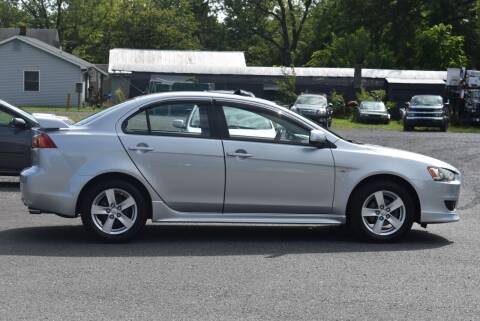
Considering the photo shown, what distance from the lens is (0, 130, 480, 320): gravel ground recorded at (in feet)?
19.5

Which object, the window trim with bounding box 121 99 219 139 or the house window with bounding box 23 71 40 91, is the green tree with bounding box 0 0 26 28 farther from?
the window trim with bounding box 121 99 219 139

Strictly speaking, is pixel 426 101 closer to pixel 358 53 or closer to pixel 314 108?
pixel 314 108

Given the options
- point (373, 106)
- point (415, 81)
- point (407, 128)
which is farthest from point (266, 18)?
point (407, 128)

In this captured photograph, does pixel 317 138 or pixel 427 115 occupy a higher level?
pixel 317 138

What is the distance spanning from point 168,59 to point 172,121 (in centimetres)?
5312

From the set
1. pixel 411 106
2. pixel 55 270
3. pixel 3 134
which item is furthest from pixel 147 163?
pixel 411 106

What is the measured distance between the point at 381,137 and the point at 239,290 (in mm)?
25515

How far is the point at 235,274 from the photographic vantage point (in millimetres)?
7145

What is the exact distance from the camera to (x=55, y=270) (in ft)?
23.6

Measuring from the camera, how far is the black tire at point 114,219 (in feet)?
27.6

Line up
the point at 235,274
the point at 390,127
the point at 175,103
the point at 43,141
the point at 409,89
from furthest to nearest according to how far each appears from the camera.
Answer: the point at 409,89, the point at 390,127, the point at 175,103, the point at 43,141, the point at 235,274

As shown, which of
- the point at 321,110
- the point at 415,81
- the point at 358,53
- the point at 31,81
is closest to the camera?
the point at 321,110

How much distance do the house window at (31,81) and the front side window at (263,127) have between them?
158ft

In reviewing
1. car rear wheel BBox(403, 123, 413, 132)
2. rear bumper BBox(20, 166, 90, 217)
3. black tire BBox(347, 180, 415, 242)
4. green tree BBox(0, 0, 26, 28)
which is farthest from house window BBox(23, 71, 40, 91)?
black tire BBox(347, 180, 415, 242)
